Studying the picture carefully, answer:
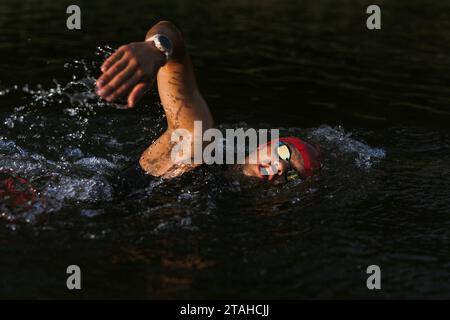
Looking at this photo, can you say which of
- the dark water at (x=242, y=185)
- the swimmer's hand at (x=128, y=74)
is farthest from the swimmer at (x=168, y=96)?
the dark water at (x=242, y=185)

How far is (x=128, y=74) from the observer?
479cm

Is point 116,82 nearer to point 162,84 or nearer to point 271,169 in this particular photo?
point 162,84

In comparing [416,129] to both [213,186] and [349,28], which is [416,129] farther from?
[349,28]

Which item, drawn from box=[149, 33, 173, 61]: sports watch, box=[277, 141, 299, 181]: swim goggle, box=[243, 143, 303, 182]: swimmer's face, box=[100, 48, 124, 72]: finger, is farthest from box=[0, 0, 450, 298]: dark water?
box=[149, 33, 173, 61]: sports watch

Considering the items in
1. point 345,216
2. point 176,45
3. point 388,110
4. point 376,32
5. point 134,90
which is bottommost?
point 345,216

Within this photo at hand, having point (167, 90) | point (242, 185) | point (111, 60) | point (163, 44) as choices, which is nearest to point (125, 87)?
point (111, 60)

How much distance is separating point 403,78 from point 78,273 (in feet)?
32.3

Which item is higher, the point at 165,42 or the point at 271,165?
the point at 165,42

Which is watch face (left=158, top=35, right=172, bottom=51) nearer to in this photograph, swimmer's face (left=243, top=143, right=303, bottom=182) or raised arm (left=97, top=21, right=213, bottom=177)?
raised arm (left=97, top=21, right=213, bottom=177)

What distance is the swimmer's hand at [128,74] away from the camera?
4.70 m

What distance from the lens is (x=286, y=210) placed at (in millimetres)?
6996

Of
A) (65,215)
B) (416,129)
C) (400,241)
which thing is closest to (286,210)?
(400,241)

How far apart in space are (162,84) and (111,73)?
4.70 ft

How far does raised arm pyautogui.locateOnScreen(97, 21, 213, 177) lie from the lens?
475 cm
